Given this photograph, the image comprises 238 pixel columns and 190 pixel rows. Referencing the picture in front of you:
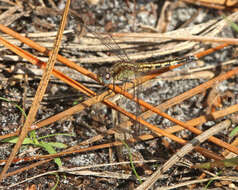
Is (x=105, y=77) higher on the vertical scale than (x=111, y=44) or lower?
lower

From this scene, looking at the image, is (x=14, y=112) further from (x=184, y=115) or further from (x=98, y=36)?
(x=184, y=115)

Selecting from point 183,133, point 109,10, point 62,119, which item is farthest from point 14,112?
point 109,10

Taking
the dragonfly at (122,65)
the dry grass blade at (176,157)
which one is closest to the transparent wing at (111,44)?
the dragonfly at (122,65)

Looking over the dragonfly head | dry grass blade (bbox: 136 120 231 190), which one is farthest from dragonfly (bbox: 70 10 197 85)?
dry grass blade (bbox: 136 120 231 190)

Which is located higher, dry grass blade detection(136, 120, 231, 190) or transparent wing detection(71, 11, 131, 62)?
transparent wing detection(71, 11, 131, 62)

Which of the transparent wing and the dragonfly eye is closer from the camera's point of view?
the dragonfly eye

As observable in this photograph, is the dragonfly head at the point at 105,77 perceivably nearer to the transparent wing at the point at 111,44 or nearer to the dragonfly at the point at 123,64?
the dragonfly at the point at 123,64

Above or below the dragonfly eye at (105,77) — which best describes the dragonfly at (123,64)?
above

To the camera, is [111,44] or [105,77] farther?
[111,44]

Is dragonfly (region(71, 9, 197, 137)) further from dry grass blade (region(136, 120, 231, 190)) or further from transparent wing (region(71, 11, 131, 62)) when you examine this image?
dry grass blade (region(136, 120, 231, 190))

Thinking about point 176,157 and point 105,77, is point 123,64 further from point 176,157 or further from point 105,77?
point 176,157

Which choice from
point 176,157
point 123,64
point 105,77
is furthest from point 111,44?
point 176,157
